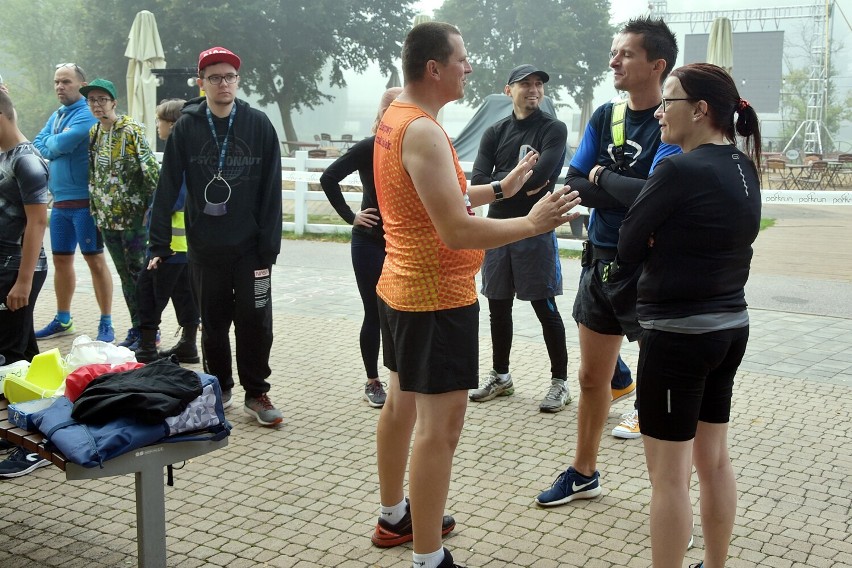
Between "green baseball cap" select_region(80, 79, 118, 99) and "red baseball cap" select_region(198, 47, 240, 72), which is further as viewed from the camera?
"green baseball cap" select_region(80, 79, 118, 99)

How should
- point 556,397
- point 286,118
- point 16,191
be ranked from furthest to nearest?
point 286,118, point 556,397, point 16,191

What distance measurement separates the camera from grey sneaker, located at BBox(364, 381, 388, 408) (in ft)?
19.0

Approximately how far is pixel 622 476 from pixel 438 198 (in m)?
2.23

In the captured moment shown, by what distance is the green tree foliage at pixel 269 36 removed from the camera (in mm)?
45281

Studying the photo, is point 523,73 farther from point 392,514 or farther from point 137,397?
point 137,397

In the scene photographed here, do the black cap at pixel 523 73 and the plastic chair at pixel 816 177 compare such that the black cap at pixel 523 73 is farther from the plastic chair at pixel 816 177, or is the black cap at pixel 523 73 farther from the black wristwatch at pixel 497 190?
the plastic chair at pixel 816 177

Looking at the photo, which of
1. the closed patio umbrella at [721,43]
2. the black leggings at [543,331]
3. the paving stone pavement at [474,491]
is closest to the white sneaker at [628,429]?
the paving stone pavement at [474,491]

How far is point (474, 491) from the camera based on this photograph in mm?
4434

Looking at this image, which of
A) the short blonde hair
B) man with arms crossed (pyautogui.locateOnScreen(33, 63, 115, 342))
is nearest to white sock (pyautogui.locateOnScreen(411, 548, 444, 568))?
the short blonde hair

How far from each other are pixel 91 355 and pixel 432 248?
5.12ft

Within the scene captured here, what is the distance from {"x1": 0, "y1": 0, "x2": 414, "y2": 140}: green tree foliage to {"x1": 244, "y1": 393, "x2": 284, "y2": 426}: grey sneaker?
42084 millimetres

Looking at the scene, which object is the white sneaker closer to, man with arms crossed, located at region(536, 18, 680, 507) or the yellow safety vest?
man with arms crossed, located at region(536, 18, 680, 507)

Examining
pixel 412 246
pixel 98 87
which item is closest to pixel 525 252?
pixel 412 246

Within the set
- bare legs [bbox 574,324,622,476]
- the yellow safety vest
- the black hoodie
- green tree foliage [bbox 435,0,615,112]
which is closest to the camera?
bare legs [bbox 574,324,622,476]
